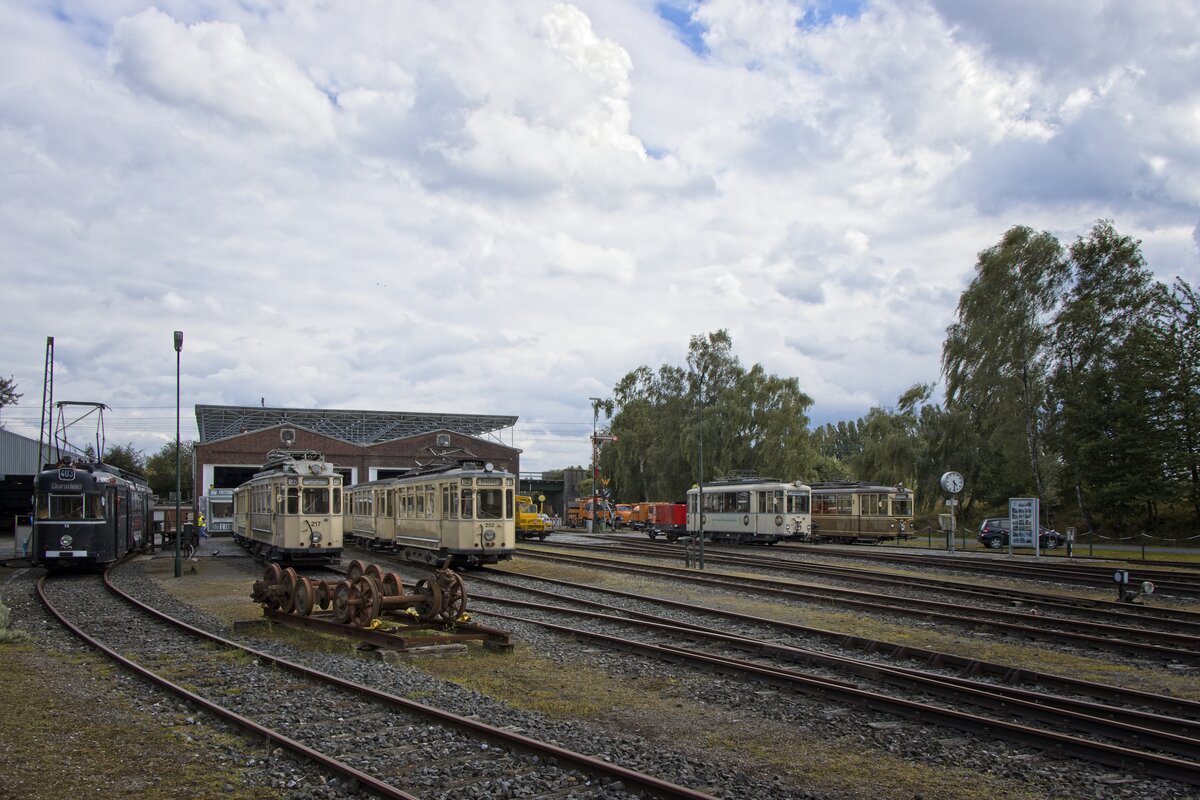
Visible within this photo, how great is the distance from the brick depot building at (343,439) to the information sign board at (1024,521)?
45282mm

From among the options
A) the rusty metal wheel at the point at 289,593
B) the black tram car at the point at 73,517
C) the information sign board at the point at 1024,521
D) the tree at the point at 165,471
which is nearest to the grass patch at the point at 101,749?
the rusty metal wheel at the point at 289,593

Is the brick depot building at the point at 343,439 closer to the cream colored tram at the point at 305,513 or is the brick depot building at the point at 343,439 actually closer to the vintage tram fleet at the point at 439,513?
the vintage tram fleet at the point at 439,513

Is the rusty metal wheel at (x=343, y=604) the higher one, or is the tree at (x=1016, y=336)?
the tree at (x=1016, y=336)

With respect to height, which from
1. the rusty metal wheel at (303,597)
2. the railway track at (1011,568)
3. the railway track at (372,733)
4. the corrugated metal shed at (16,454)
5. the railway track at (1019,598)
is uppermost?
the corrugated metal shed at (16,454)

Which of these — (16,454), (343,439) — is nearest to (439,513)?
(16,454)

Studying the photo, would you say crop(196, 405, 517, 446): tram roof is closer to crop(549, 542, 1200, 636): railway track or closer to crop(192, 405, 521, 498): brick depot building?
crop(192, 405, 521, 498): brick depot building

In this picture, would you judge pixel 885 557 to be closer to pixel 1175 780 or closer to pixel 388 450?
pixel 1175 780

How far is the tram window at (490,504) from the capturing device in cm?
2450

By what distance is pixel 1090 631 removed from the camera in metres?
15.2

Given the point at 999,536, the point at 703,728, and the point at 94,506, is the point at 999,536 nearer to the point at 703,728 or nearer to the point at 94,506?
the point at 94,506

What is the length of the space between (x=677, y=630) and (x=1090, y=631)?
6.82 metres

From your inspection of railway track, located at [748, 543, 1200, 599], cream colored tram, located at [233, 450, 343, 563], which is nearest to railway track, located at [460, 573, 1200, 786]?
railway track, located at [748, 543, 1200, 599]

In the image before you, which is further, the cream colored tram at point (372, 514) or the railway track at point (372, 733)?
the cream colored tram at point (372, 514)

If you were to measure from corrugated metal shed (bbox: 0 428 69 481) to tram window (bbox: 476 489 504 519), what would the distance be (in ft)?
137
